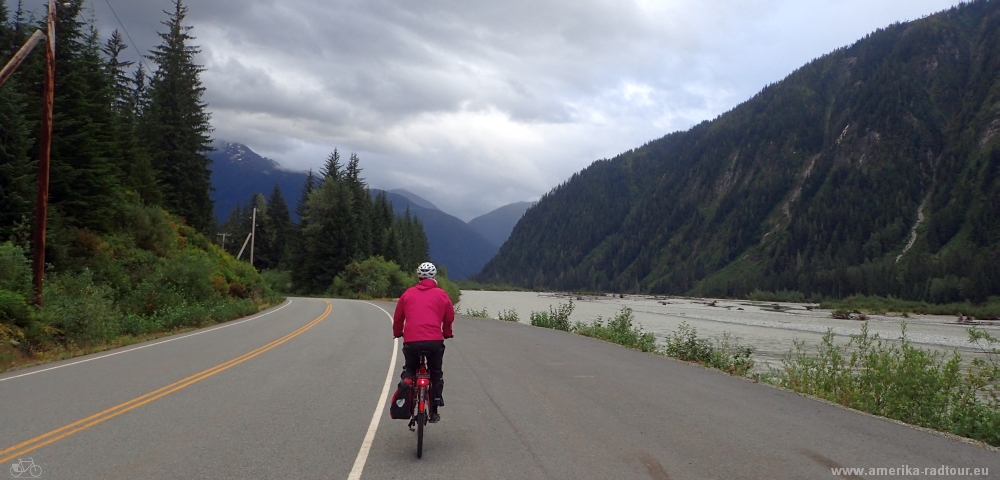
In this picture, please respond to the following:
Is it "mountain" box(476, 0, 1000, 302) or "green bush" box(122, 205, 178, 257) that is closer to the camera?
"green bush" box(122, 205, 178, 257)

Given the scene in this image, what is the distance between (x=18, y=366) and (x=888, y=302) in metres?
93.2

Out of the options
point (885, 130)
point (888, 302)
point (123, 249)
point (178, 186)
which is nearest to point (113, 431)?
point (123, 249)

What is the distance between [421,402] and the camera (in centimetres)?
621

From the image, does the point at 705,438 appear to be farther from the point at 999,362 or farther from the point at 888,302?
the point at 888,302

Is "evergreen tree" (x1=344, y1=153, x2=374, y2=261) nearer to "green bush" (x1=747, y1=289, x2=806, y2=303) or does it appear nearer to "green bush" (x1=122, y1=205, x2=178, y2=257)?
"green bush" (x1=122, y1=205, x2=178, y2=257)

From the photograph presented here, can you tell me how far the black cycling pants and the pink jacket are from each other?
6 centimetres

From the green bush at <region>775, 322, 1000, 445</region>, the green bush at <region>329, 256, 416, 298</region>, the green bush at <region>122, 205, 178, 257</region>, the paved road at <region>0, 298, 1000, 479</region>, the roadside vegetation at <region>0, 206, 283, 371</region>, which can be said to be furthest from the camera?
the green bush at <region>329, 256, 416, 298</region>

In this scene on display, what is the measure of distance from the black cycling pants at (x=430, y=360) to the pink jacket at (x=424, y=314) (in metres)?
0.06

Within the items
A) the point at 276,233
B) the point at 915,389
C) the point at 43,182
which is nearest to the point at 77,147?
the point at 43,182

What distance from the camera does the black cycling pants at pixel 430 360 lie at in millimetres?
6430

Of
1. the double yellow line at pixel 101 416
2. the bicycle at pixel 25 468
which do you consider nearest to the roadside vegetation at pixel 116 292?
the double yellow line at pixel 101 416

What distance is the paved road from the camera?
5.80 meters

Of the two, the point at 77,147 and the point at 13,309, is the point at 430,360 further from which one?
the point at 77,147

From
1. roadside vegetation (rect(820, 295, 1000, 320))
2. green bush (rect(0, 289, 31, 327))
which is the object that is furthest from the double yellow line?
roadside vegetation (rect(820, 295, 1000, 320))
